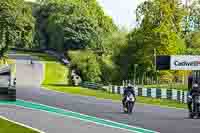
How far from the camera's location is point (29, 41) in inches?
3396

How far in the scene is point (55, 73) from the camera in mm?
88938

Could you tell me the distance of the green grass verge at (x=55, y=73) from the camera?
8181 centimetres

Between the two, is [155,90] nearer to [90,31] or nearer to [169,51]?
[169,51]

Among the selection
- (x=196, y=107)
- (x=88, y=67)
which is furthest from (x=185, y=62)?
(x=88, y=67)

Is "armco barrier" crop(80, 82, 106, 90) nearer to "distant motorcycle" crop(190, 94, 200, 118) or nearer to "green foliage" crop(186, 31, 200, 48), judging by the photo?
"green foliage" crop(186, 31, 200, 48)

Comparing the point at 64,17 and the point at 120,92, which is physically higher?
the point at 64,17

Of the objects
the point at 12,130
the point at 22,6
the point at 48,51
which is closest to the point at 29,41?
the point at 22,6

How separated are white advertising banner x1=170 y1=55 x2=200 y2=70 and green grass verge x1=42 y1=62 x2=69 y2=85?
3369 centimetres

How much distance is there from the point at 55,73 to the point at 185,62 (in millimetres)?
45048

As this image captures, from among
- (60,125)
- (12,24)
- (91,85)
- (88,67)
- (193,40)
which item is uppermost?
(12,24)

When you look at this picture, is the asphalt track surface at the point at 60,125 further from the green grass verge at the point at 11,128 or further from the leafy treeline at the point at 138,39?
the leafy treeline at the point at 138,39

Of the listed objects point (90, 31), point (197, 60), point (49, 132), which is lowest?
point (49, 132)

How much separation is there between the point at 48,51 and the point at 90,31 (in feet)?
35.5

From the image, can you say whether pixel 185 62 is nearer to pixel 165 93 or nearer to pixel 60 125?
pixel 165 93
